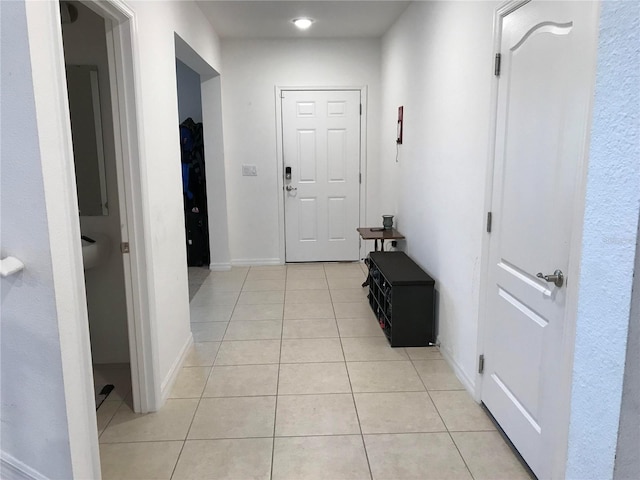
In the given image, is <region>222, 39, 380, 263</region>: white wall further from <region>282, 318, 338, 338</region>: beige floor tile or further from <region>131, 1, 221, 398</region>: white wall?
<region>282, 318, 338, 338</region>: beige floor tile

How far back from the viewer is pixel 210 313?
12.9ft

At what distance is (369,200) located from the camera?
552 cm

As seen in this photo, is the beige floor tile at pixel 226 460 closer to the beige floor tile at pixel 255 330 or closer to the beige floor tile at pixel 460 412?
the beige floor tile at pixel 460 412

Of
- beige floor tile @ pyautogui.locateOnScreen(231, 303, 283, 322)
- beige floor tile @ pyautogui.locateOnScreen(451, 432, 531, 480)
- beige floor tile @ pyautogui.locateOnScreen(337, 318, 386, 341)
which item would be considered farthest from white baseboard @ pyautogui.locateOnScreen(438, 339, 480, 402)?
beige floor tile @ pyautogui.locateOnScreen(231, 303, 283, 322)

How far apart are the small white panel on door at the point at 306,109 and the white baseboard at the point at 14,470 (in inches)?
173

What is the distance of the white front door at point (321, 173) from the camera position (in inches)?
208

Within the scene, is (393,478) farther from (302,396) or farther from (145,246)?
(145,246)

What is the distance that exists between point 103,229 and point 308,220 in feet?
9.93

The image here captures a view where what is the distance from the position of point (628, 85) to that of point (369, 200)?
4914 millimetres

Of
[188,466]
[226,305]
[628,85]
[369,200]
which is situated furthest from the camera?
[369,200]

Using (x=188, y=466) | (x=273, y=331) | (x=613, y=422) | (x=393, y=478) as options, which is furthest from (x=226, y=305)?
(x=613, y=422)

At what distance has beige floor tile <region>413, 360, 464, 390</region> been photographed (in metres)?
2.69

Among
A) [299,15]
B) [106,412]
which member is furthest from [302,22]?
[106,412]

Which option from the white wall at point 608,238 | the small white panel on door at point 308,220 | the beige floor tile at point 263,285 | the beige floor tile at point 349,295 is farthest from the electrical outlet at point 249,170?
the white wall at point 608,238
